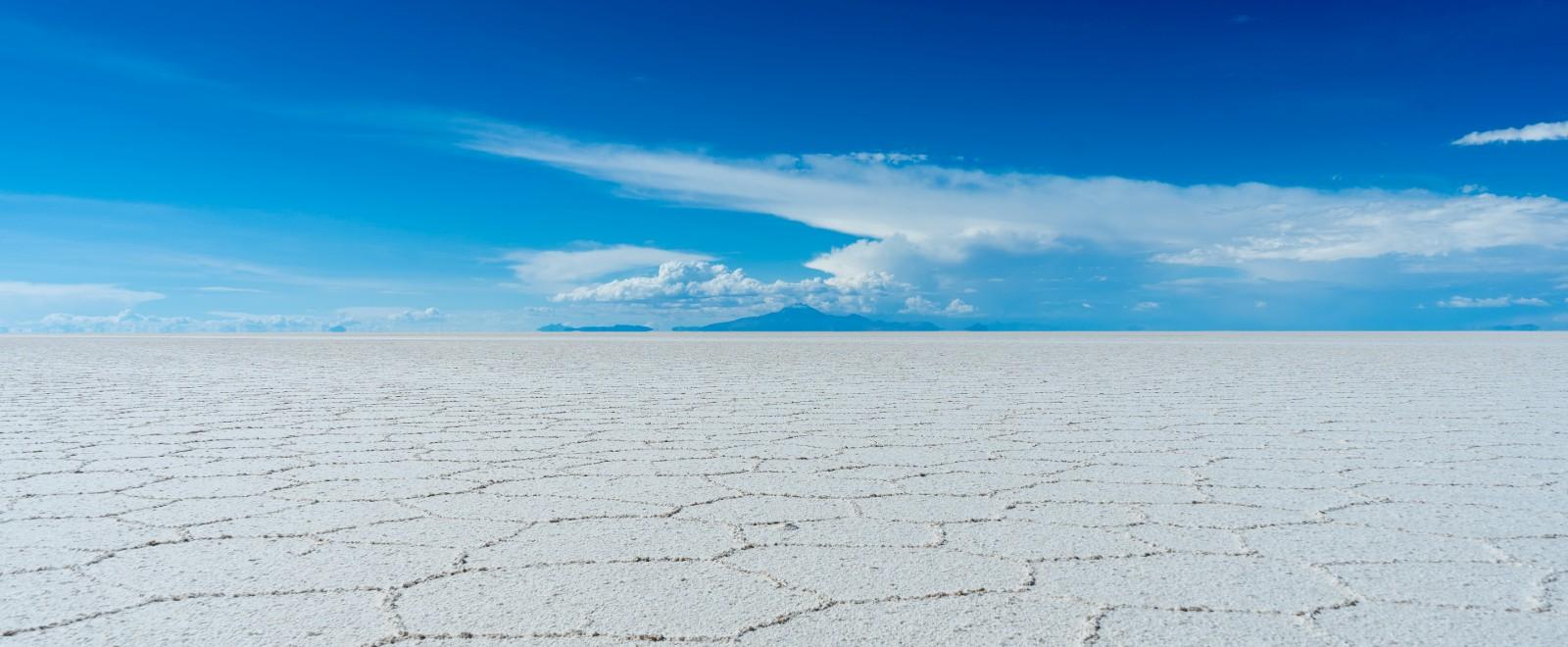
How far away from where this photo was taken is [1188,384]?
643cm

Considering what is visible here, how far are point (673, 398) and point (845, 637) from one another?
159 inches

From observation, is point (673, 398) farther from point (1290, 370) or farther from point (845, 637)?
point (1290, 370)

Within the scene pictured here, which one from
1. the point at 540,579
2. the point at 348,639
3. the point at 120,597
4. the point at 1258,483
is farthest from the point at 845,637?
the point at 1258,483

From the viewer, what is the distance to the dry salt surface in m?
1.50

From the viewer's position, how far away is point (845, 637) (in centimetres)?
143

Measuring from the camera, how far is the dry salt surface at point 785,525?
1.50 m

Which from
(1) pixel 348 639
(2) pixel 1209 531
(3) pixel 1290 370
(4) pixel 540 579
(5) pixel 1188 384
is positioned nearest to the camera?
(1) pixel 348 639

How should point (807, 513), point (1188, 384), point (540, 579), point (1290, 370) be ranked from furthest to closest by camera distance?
point (1290, 370) < point (1188, 384) < point (807, 513) < point (540, 579)

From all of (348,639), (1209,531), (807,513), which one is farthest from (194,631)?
(1209,531)

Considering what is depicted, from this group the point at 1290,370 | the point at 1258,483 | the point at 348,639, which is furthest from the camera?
the point at 1290,370

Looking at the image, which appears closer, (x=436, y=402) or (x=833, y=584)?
(x=833, y=584)

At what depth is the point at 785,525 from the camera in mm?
2133

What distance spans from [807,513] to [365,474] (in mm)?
1340

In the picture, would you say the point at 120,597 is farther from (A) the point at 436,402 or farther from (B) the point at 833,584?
(A) the point at 436,402
